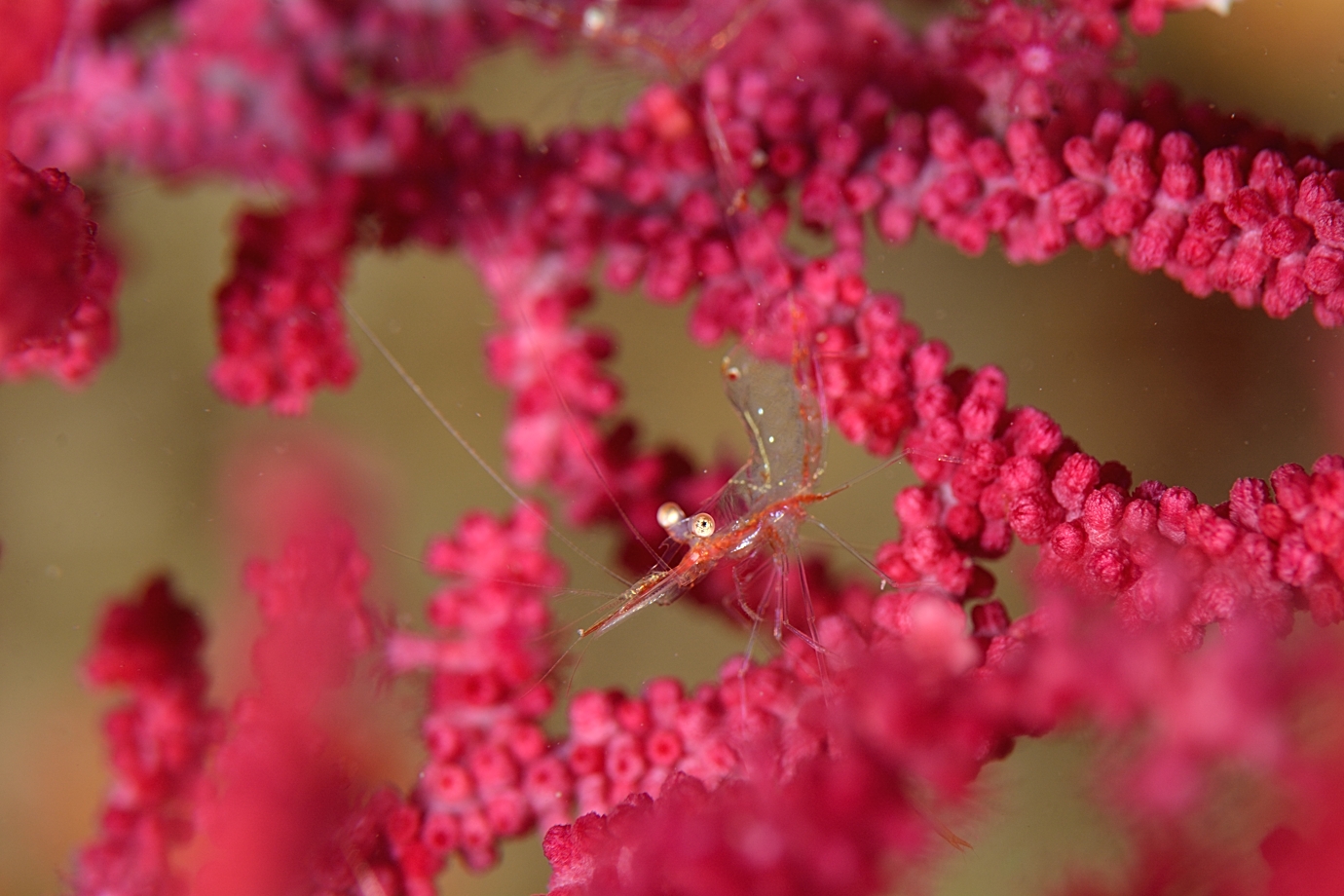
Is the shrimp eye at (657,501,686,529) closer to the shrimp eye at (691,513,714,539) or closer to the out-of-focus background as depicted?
the shrimp eye at (691,513,714,539)

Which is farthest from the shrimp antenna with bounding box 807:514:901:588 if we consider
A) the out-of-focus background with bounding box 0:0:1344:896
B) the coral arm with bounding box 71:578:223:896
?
the coral arm with bounding box 71:578:223:896

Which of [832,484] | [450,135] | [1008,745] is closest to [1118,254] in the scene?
[832,484]

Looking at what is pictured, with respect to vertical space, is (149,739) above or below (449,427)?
below

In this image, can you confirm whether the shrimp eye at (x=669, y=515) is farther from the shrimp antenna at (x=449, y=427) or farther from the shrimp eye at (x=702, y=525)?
the shrimp antenna at (x=449, y=427)

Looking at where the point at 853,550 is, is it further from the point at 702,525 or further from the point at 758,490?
the point at 702,525

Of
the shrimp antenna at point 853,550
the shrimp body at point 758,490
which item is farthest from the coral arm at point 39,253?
the shrimp antenna at point 853,550

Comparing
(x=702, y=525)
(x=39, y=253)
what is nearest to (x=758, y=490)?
(x=702, y=525)

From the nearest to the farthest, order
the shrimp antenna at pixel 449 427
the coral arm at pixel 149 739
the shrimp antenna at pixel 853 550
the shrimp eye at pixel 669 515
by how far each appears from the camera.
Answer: the shrimp antenna at pixel 853 550 < the coral arm at pixel 149 739 < the shrimp eye at pixel 669 515 < the shrimp antenna at pixel 449 427

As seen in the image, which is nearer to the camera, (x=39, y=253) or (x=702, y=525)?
(x=39, y=253)
